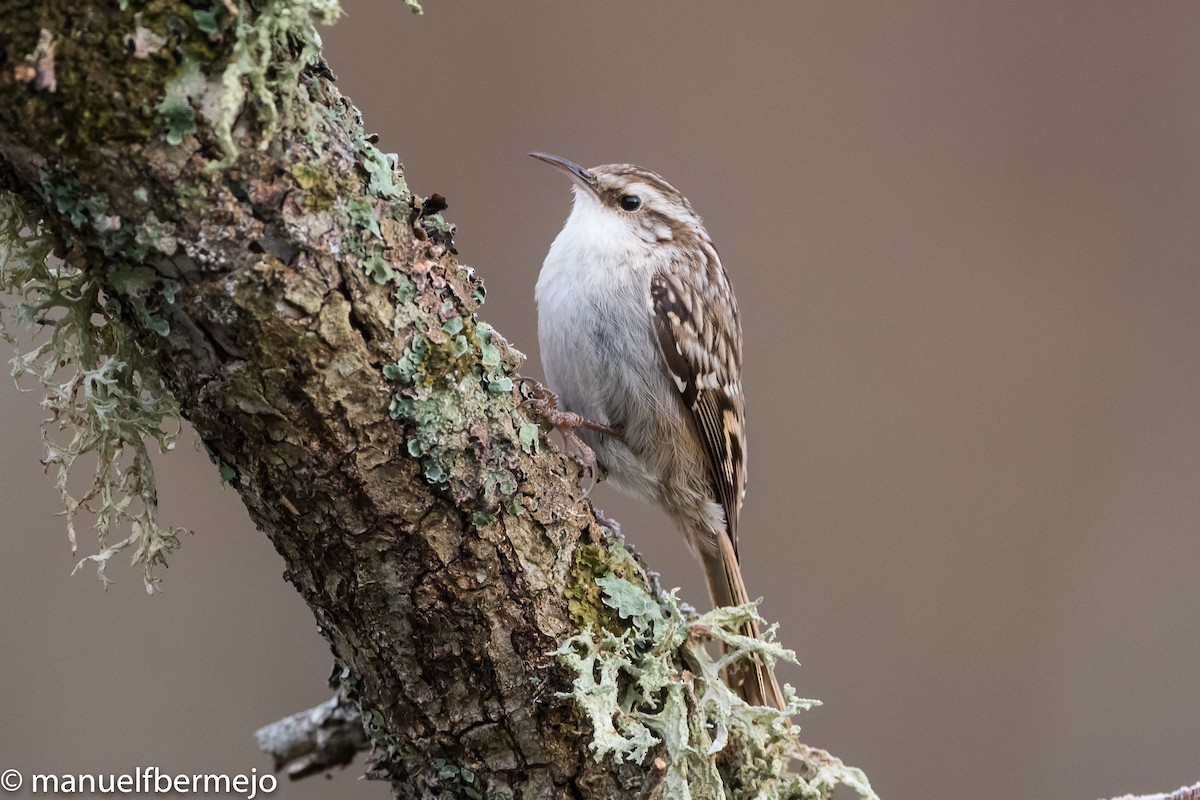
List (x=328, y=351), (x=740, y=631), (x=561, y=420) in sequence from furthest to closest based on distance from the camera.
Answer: (x=740, y=631) → (x=561, y=420) → (x=328, y=351)

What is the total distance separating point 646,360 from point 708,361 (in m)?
0.19

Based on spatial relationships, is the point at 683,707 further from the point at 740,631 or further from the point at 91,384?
the point at 91,384

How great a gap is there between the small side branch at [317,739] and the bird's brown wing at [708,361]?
95 centimetres

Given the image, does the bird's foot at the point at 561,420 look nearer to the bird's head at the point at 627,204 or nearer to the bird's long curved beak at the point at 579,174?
the bird's head at the point at 627,204

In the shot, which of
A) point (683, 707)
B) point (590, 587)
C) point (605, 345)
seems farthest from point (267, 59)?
point (605, 345)

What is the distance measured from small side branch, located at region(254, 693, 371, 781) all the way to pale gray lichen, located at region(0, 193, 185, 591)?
0.54 meters

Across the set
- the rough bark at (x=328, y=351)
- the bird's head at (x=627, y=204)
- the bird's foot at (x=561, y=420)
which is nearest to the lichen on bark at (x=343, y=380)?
the rough bark at (x=328, y=351)

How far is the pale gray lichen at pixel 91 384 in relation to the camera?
130 cm

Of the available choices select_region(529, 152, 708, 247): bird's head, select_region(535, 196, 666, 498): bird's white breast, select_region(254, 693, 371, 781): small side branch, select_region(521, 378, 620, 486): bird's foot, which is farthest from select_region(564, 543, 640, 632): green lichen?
select_region(529, 152, 708, 247): bird's head

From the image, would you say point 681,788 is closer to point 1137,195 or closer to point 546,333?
point 546,333

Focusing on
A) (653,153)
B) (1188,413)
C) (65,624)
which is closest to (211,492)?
(65,624)

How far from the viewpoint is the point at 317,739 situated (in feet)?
6.25

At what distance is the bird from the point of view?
224 centimetres

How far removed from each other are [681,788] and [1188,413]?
321 centimetres
